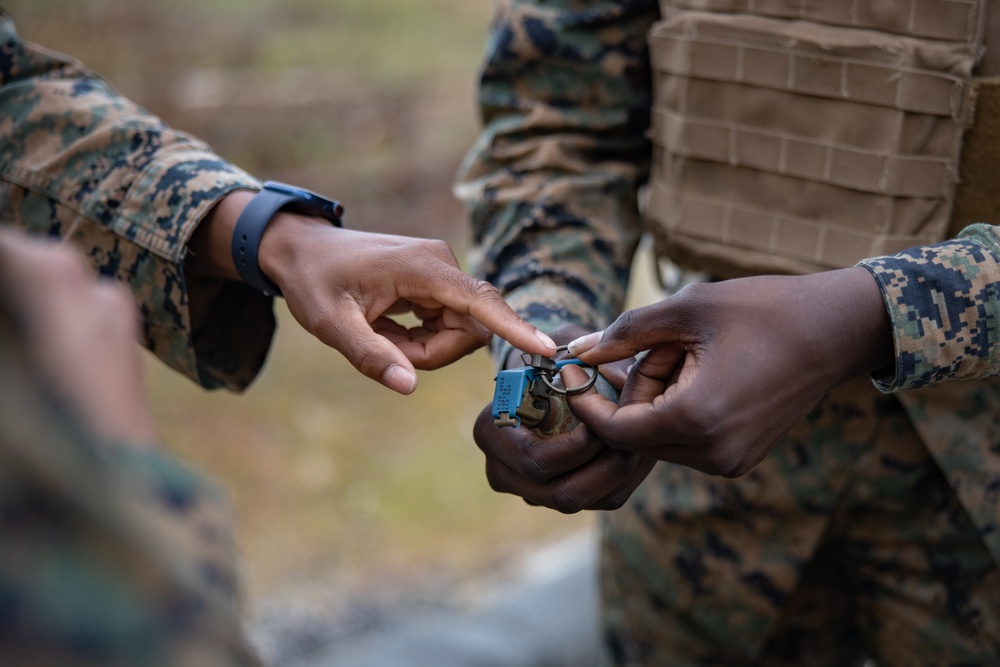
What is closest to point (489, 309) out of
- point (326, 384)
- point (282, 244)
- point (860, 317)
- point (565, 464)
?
point (565, 464)

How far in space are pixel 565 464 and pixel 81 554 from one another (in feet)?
2.63

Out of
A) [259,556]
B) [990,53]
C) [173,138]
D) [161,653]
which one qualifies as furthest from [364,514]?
[161,653]

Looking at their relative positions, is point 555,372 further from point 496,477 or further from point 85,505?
point 85,505

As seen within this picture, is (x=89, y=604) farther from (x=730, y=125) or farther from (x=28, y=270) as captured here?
(x=730, y=125)

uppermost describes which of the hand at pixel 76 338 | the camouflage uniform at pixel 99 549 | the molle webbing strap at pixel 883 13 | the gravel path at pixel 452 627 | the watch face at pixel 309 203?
the molle webbing strap at pixel 883 13

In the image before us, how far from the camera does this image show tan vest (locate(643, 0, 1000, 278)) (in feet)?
5.24

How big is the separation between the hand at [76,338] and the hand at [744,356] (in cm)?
70

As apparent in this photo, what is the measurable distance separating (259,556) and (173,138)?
2.44 metres

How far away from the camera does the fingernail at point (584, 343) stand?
1.47 metres

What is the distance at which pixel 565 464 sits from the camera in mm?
1463

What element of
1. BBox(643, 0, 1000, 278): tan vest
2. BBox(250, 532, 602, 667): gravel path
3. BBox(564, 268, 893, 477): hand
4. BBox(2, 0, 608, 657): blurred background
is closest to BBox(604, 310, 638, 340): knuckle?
BBox(564, 268, 893, 477): hand

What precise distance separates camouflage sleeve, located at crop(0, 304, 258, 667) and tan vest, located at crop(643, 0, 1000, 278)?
4.17 ft

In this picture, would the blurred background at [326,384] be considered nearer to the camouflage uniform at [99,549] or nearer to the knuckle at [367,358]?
the knuckle at [367,358]

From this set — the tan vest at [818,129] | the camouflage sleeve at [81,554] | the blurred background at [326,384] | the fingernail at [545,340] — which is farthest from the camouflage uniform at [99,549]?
the blurred background at [326,384]
